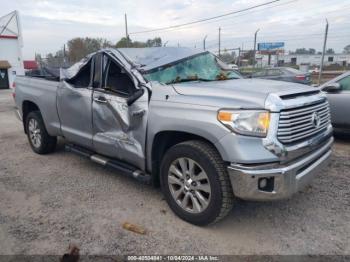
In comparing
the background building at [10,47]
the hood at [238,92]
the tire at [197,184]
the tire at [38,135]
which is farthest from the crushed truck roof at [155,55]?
the background building at [10,47]

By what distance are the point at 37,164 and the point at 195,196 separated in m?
3.28

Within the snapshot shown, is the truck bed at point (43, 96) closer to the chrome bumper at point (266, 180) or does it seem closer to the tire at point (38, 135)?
the tire at point (38, 135)

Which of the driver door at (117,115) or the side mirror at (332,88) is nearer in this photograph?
the driver door at (117,115)

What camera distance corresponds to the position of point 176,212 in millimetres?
3326

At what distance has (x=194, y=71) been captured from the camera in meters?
3.93

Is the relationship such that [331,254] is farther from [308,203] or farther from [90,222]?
[90,222]

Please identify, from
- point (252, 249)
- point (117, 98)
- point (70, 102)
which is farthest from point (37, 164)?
point (252, 249)

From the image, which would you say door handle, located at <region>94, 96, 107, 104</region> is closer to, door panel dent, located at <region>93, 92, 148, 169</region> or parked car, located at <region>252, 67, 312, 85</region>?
door panel dent, located at <region>93, 92, 148, 169</region>

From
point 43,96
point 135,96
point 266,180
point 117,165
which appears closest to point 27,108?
point 43,96

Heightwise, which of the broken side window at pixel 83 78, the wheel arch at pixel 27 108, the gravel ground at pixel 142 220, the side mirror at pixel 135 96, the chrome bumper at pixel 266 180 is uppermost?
the broken side window at pixel 83 78

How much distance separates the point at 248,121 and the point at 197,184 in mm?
823

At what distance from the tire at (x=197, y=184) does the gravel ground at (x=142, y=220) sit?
0.18m

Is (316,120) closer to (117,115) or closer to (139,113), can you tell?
(139,113)

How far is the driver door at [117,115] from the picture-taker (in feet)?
11.4
